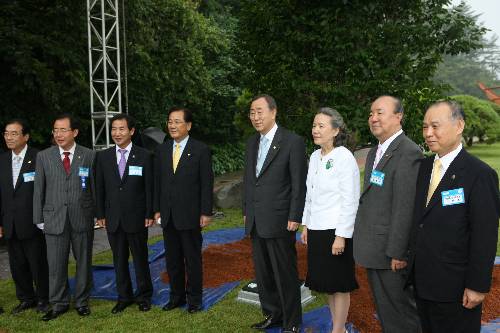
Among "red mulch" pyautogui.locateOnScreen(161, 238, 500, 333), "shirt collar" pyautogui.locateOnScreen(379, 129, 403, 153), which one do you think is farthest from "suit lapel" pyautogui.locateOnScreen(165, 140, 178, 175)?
"shirt collar" pyautogui.locateOnScreen(379, 129, 403, 153)

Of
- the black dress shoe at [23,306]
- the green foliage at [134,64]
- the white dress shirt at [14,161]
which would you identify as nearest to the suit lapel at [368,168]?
the white dress shirt at [14,161]

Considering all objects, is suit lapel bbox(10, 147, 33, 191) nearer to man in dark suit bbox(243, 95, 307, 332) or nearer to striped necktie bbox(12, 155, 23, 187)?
striped necktie bbox(12, 155, 23, 187)

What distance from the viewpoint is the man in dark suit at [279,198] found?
3668 mm

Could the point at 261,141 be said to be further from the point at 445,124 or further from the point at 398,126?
the point at 445,124

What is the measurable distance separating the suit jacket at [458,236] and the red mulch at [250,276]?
1.52 meters

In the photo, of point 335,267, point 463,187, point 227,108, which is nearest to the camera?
point 463,187

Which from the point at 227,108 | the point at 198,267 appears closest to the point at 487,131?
the point at 227,108

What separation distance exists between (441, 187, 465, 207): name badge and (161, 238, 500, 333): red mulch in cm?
179

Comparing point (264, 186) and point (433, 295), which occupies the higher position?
point (264, 186)

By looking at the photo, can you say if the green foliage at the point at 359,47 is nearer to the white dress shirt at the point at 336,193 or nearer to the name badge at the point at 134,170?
the white dress shirt at the point at 336,193

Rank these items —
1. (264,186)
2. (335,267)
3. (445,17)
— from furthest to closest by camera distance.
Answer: (445,17)
(264,186)
(335,267)

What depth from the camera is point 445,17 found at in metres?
4.77

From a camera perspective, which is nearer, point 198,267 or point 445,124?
point 445,124

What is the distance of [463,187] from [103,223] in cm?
326
